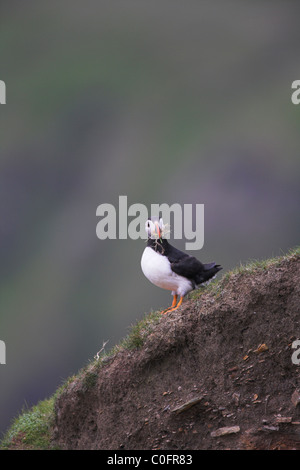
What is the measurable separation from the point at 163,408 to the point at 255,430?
1355 mm

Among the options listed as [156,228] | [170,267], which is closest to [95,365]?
[170,267]

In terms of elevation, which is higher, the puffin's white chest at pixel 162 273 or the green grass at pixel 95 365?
the puffin's white chest at pixel 162 273

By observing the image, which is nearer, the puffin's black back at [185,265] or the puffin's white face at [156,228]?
the puffin's black back at [185,265]

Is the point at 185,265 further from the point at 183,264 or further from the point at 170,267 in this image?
the point at 170,267

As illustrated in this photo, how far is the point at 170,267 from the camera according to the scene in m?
10.1

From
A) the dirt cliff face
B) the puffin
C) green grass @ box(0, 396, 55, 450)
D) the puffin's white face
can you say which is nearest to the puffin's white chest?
the puffin

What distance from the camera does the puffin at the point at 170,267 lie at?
10.1 m

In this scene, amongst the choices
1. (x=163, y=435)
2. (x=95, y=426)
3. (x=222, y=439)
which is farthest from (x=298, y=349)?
(x=95, y=426)

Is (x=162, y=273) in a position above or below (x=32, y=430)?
above

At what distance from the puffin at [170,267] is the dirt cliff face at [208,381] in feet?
1.39

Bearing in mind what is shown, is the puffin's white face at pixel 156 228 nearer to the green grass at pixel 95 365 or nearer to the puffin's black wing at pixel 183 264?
the puffin's black wing at pixel 183 264

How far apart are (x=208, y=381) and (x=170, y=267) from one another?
6.64 feet

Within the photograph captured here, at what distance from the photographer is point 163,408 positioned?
8.90 m

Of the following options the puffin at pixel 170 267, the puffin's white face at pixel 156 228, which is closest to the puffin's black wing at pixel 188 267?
the puffin at pixel 170 267
